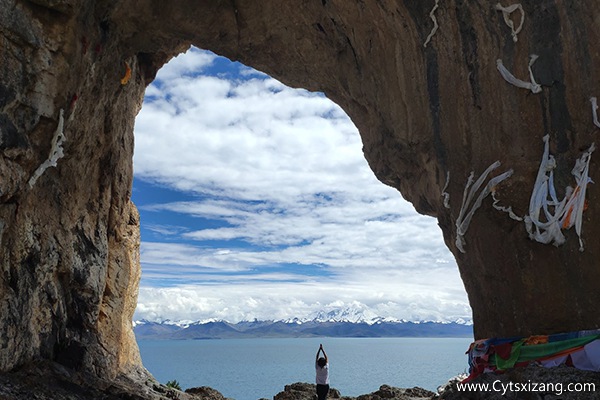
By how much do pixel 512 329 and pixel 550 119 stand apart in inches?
185

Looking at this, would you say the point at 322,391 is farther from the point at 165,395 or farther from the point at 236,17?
the point at 236,17

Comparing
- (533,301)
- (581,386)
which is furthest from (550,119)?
(581,386)

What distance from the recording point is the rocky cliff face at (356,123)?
11445 millimetres

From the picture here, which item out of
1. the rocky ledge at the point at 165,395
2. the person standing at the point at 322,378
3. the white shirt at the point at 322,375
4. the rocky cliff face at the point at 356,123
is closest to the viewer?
the rocky ledge at the point at 165,395

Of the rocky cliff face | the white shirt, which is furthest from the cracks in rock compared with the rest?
the white shirt

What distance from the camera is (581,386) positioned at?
9.47 metres

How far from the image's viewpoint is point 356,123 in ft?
61.1

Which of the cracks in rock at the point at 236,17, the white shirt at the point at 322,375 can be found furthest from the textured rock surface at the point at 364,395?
the cracks in rock at the point at 236,17

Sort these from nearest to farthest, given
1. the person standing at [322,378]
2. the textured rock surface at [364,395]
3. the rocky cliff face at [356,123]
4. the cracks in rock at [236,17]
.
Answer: the rocky cliff face at [356,123] < the person standing at [322,378] < the cracks in rock at [236,17] < the textured rock surface at [364,395]

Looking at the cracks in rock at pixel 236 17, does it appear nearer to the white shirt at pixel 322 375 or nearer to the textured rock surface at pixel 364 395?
the white shirt at pixel 322 375

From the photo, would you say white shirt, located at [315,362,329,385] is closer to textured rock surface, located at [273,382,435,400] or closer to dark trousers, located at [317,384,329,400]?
dark trousers, located at [317,384,329,400]

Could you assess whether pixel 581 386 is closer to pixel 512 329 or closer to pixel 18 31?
pixel 512 329

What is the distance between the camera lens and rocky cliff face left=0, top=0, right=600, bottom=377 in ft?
37.6

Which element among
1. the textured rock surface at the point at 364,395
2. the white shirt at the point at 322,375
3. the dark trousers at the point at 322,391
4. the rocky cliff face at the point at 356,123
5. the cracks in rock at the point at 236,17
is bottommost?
the textured rock surface at the point at 364,395
